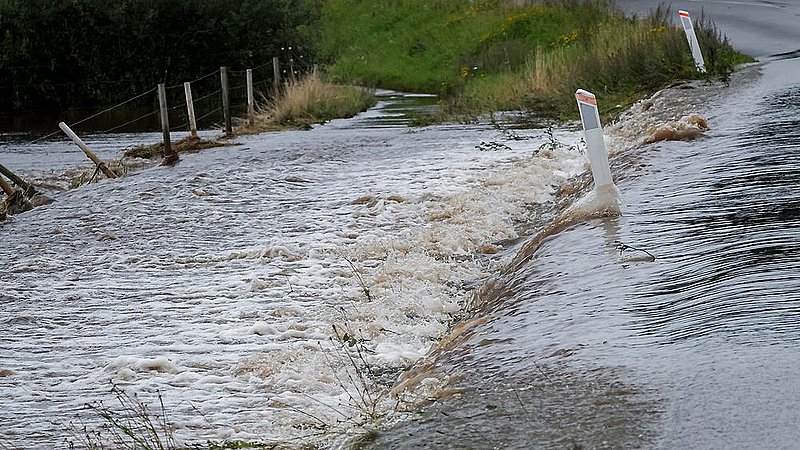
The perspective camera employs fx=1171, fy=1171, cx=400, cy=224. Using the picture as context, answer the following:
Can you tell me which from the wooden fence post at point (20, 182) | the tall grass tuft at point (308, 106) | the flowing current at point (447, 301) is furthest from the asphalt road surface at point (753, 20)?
the wooden fence post at point (20, 182)

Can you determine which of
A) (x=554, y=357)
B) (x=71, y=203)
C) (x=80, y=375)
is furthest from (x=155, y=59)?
(x=554, y=357)

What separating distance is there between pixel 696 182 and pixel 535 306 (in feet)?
10.7

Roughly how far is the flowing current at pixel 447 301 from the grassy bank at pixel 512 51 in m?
4.03

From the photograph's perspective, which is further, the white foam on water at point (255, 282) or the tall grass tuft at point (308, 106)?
the tall grass tuft at point (308, 106)

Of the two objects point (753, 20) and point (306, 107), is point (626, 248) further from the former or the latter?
point (753, 20)

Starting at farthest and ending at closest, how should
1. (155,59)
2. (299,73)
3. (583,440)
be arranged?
(155,59), (299,73), (583,440)

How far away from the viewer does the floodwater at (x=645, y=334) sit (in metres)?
4.56

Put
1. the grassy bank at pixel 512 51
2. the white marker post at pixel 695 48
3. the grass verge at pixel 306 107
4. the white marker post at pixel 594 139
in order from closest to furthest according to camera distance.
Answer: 1. the white marker post at pixel 594 139
2. the white marker post at pixel 695 48
3. the grassy bank at pixel 512 51
4. the grass verge at pixel 306 107

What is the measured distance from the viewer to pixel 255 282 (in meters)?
10.0

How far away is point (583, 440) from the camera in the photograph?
4457 mm

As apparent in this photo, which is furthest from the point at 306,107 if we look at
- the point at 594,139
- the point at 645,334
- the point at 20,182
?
the point at 645,334

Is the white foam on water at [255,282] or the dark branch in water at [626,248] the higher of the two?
the dark branch in water at [626,248]

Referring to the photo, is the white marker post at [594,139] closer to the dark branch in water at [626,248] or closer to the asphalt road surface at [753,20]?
the dark branch in water at [626,248]

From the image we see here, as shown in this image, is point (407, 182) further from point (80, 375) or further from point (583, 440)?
point (583, 440)
